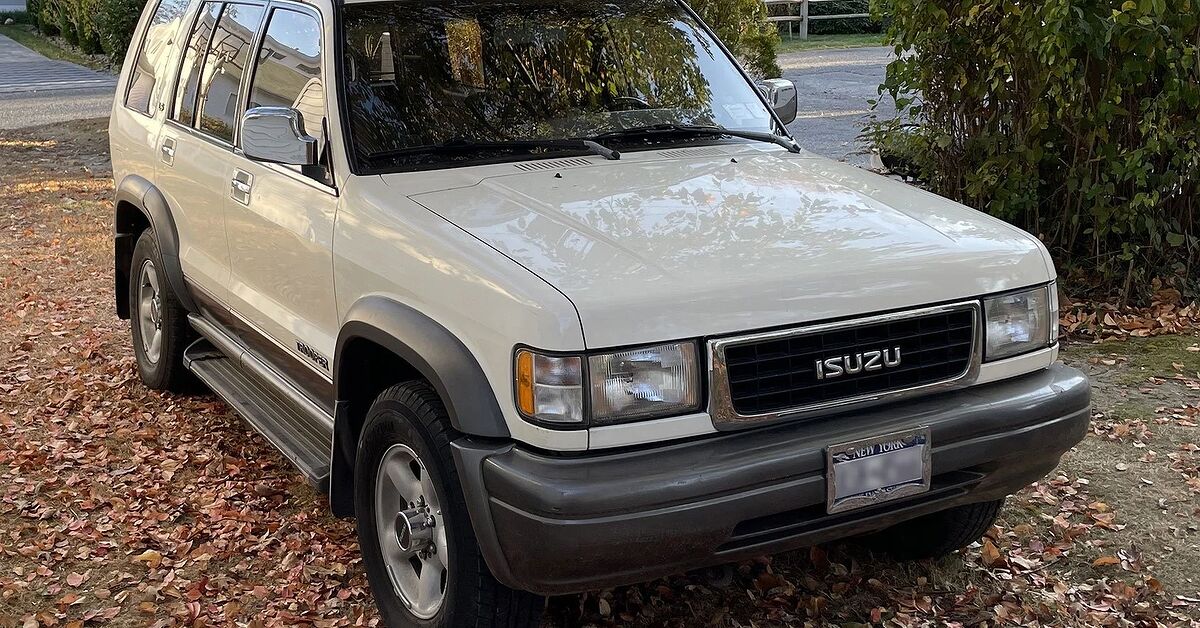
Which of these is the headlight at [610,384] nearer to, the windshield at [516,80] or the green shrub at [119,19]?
the windshield at [516,80]

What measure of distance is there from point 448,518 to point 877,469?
113 centimetres

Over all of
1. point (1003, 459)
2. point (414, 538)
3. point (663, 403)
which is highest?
point (663, 403)

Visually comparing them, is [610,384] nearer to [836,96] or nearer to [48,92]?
[836,96]

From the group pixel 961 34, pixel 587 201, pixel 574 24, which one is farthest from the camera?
pixel 961 34

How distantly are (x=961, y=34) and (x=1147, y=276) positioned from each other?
1713 mm

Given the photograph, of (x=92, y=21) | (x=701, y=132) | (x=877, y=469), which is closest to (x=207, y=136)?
(x=701, y=132)

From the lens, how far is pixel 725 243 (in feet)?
11.0

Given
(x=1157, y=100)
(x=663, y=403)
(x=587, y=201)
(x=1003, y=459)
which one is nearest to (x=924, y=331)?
(x=1003, y=459)

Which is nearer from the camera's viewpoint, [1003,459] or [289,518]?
[1003,459]

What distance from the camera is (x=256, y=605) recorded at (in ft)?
13.3

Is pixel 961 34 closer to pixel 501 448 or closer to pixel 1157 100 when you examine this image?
pixel 1157 100

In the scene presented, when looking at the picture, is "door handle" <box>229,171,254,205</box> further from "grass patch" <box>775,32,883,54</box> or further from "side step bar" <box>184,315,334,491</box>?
"grass patch" <box>775,32,883,54</box>

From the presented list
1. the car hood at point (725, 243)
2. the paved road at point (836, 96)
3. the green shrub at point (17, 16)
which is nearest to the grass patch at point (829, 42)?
the paved road at point (836, 96)

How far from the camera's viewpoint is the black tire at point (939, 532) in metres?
4.06
